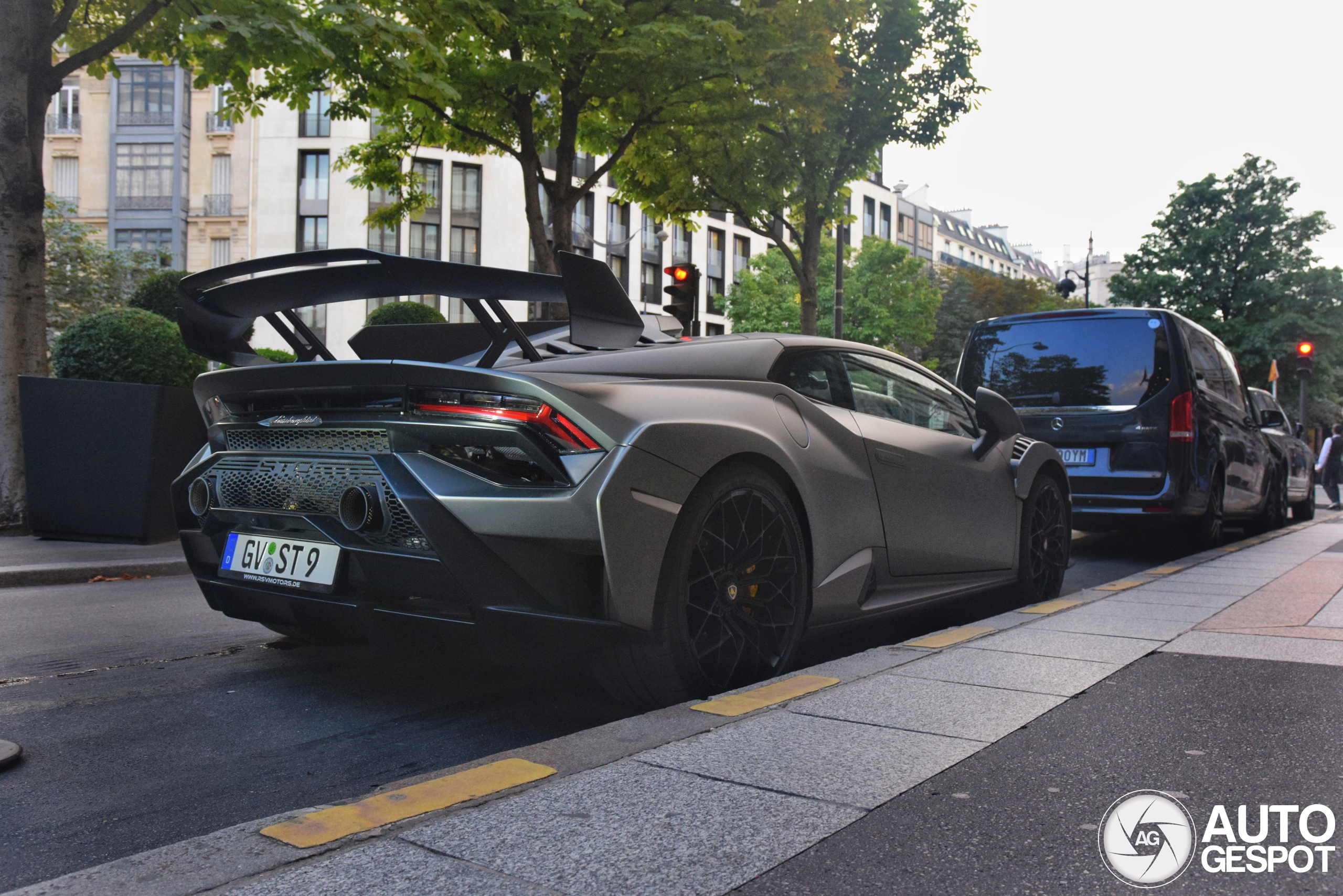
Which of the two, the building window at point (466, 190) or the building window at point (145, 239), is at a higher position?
the building window at point (466, 190)

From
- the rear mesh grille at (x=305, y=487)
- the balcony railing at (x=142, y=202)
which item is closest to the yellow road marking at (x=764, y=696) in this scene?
the rear mesh grille at (x=305, y=487)

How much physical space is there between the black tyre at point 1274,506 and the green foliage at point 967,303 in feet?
132

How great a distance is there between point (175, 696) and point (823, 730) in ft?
7.69

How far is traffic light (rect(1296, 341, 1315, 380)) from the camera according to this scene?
24.2 metres

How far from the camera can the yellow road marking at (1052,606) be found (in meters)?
5.17

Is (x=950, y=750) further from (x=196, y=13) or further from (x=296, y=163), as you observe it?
(x=296, y=163)

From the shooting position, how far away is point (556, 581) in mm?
3084

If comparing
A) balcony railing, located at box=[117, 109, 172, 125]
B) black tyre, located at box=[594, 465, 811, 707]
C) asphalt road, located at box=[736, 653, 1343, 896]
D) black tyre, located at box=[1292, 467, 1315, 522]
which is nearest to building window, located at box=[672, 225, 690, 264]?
balcony railing, located at box=[117, 109, 172, 125]

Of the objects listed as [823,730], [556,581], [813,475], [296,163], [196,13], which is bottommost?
[823,730]

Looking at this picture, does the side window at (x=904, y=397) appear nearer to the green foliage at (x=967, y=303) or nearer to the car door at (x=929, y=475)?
the car door at (x=929, y=475)

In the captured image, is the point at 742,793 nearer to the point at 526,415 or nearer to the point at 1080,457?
the point at 526,415

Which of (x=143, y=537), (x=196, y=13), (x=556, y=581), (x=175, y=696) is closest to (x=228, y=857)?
(x=556, y=581)

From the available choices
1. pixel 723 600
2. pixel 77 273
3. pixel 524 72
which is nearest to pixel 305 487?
pixel 723 600

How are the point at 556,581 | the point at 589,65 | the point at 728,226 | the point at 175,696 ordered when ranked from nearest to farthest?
the point at 556,581 → the point at 175,696 → the point at 589,65 → the point at 728,226
